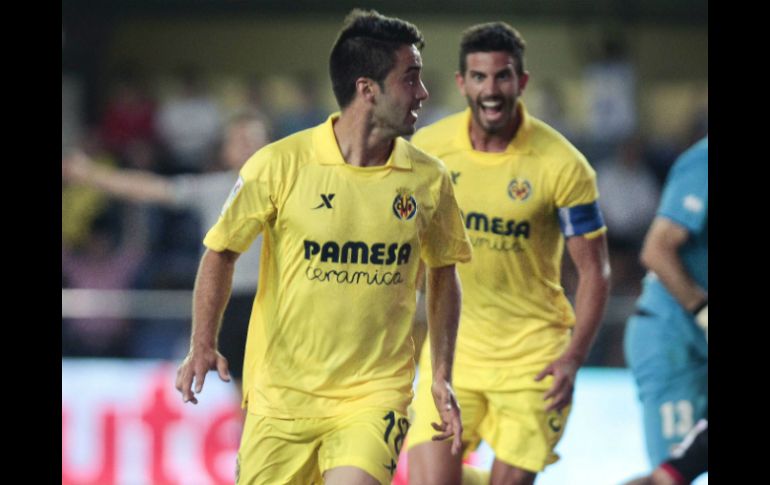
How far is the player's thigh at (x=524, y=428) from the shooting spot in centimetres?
664

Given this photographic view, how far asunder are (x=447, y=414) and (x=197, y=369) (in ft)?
3.18

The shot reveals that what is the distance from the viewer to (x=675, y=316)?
7.39m

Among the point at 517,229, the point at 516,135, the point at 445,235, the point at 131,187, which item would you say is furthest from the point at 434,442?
the point at 131,187

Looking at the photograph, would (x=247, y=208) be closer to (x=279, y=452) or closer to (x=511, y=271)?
(x=279, y=452)

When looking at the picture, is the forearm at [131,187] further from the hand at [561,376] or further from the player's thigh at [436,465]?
the hand at [561,376]

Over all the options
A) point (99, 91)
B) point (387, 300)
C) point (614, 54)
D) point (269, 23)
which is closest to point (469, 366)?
point (387, 300)

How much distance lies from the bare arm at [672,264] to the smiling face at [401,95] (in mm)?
2096

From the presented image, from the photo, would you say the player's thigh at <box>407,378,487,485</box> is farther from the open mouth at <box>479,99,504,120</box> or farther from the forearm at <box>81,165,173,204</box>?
the forearm at <box>81,165,173,204</box>

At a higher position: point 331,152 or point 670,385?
point 331,152

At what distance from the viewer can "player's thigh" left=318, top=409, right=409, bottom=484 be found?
5.22 meters

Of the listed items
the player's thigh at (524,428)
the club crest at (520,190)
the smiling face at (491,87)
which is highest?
the smiling face at (491,87)

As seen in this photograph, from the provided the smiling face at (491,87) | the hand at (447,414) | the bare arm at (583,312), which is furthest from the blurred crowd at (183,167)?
the hand at (447,414)

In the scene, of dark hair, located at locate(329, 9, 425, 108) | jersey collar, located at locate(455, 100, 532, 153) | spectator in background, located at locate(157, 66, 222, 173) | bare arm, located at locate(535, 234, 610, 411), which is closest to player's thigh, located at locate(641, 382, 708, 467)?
bare arm, located at locate(535, 234, 610, 411)
